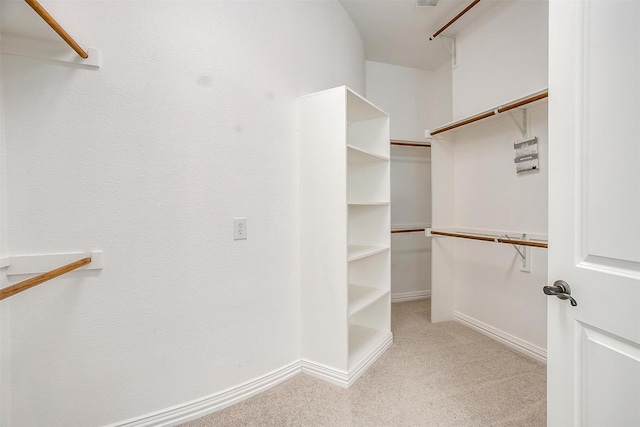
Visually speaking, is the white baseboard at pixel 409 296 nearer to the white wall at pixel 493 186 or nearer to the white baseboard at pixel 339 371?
the white wall at pixel 493 186

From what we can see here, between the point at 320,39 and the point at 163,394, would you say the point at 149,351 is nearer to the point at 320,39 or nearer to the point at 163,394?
the point at 163,394

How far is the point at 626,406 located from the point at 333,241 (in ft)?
4.21

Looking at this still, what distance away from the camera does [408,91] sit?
3.31 m

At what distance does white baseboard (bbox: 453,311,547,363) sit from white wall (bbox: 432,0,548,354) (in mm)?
12

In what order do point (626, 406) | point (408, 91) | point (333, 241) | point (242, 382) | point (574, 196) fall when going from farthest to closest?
1. point (408, 91)
2. point (333, 241)
3. point (242, 382)
4. point (574, 196)
5. point (626, 406)

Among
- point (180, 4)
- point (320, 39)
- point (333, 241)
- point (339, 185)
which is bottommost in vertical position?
point (333, 241)

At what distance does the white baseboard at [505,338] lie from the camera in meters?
1.94

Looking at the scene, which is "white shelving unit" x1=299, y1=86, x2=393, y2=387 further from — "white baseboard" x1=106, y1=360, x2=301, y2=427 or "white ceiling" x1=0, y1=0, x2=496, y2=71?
"white ceiling" x1=0, y1=0, x2=496, y2=71

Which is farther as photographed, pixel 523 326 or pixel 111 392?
pixel 523 326

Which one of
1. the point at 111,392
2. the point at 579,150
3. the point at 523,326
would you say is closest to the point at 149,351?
the point at 111,392

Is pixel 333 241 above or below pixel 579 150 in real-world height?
below

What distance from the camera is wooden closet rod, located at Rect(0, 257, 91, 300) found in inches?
29.2

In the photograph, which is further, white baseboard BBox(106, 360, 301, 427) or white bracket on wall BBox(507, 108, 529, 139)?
white bracket on wall BBox(507, 108, 529, 139)

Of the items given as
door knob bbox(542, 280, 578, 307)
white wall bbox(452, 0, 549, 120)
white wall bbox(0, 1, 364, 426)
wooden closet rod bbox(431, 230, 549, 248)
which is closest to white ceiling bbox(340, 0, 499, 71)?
white wall bbox(452, 0, 549, 120)
